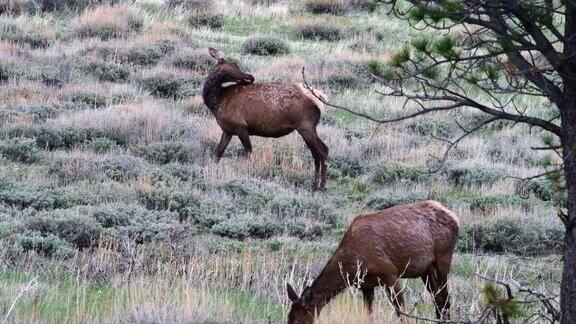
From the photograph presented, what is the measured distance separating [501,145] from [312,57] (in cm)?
803

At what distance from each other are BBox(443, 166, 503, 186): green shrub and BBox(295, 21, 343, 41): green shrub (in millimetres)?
13125

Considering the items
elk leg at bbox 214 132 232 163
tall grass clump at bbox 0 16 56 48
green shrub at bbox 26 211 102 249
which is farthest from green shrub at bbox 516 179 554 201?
tall grass clump at bbox 0 16 56 48

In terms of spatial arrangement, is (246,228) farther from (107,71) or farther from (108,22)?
(108,22)

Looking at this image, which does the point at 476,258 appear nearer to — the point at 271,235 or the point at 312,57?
the point at 271,235

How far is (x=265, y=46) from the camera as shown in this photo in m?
26.3

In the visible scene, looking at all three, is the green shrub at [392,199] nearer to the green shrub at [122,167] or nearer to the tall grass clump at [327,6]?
the green shrub at [122,167]

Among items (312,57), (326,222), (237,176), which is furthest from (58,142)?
(312,57)

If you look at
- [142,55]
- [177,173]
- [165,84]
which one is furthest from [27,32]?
[177,173]

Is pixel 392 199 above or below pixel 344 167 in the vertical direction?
above

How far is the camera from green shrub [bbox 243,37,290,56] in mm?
26250

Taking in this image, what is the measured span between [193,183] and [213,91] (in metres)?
2.21

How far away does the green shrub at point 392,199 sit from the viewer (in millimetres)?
14422

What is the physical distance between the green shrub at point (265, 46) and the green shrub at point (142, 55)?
2512mm

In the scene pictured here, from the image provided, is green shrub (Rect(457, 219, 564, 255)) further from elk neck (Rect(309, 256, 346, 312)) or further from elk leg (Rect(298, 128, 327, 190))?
elk neck (Rect(309, 256, 346, 312))
